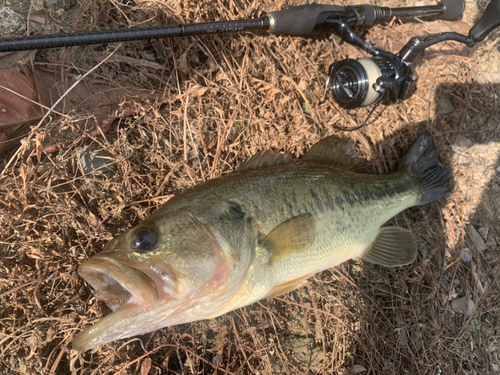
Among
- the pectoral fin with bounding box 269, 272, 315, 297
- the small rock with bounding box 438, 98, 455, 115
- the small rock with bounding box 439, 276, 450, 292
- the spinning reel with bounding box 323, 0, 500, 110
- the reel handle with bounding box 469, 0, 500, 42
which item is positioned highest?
the reel handle with bounding box 469, 0, 500, 42

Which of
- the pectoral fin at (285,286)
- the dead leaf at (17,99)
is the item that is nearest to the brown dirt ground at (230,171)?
the dead leaf at (17,99)

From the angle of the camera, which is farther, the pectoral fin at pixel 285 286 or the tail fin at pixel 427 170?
the tail fin at pixel 427 170

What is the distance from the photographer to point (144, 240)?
65.6 inches

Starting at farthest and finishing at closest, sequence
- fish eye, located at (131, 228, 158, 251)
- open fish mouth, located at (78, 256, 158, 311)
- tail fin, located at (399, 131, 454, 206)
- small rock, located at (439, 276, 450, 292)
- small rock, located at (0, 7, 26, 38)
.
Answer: small rock, located at (439, 276, 450, 292)
tail fin, located at (399, 131, 454, 206)
small rock, located at (0, 7, 26, 38)
fish eye, located at (131, 228, 158, 251)
open fish mouth, located at (78, 256, 158, 311)

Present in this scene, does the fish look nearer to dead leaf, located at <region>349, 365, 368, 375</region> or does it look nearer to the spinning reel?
the spinning reel

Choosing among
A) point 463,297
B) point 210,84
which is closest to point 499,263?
point 463,297

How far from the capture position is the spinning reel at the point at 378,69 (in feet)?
8.95

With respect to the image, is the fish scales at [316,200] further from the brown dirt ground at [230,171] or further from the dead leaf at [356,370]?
the dead leaf at [356,370]

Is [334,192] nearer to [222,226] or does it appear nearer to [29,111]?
[222,226]

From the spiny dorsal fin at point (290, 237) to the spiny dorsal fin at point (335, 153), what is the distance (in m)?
0.68

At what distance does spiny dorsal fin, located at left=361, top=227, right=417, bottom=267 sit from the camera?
2.65m

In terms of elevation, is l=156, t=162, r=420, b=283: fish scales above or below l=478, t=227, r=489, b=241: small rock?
above

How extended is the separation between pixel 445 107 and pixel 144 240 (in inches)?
132

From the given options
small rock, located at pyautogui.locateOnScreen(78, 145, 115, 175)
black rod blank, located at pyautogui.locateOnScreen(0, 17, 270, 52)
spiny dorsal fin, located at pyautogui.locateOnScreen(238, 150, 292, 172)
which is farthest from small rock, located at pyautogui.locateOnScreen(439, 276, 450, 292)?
small rock, located at pyautogui.locateOnScreen(78, 145, 115, 175)
